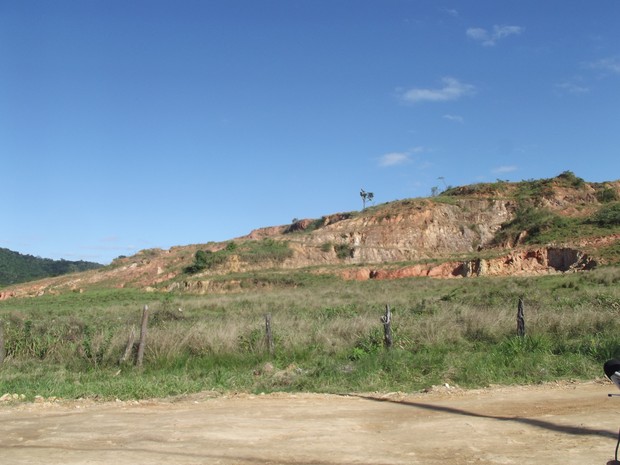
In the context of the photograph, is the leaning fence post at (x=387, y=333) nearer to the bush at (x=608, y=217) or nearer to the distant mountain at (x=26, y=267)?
the bush at (x=608, y=217)

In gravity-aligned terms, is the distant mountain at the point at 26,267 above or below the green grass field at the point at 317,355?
above

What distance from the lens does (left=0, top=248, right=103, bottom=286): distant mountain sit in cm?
11281

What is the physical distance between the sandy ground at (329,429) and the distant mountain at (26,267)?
358 feet

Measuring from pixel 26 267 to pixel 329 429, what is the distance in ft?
453

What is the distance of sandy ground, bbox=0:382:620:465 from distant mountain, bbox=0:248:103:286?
358ft

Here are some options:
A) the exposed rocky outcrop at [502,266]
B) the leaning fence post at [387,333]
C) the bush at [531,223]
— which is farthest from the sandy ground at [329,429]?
the bush at [531,223]

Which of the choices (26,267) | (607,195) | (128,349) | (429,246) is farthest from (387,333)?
(26,267)

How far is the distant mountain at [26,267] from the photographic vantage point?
11281 cm

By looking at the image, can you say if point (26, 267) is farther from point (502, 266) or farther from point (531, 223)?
point (502, 266)

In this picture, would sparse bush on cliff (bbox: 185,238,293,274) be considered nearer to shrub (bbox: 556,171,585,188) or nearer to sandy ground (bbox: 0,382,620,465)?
shrub (bbox: 556,171,585,188)

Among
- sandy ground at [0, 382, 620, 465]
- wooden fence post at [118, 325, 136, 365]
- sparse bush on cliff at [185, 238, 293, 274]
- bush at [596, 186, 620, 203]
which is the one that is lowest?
sandy ground at [0, 382, 620, 465]

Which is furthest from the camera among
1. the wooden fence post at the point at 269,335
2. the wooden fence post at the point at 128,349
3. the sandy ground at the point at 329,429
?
the wooden fence post at the point at 269,335

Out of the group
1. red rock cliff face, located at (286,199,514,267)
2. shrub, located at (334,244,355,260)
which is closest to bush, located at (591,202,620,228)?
red rock cliff face, located at (286,199,514,267)

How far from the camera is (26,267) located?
127125mm
